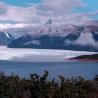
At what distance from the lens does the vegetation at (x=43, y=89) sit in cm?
1087

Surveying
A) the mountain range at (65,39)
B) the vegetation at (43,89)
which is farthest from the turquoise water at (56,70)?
the mountain range at (65,39)

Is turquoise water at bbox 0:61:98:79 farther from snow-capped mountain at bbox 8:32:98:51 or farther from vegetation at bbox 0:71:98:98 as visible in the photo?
snow-capped mountain at bbox 8:32:98:51


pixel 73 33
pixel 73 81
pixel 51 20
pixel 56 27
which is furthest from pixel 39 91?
pixel 51 20

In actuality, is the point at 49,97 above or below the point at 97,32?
below

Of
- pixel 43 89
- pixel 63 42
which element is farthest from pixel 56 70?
pixel 63 42

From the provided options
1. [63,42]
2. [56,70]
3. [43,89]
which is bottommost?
[43,89]

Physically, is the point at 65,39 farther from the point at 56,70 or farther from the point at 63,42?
the point at 56,70

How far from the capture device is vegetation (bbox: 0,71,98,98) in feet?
35.7

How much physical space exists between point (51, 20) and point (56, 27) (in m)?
62.5

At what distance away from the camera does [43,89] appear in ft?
35.8

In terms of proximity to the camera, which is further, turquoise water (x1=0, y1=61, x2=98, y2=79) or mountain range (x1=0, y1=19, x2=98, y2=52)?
mountain range (x1=0, y1=19, x2=98, y2=52)

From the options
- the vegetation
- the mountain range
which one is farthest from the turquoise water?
the mountain range

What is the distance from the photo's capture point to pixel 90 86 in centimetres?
1172

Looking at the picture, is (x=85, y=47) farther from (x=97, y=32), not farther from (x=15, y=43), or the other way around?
(x=15, y=43)
